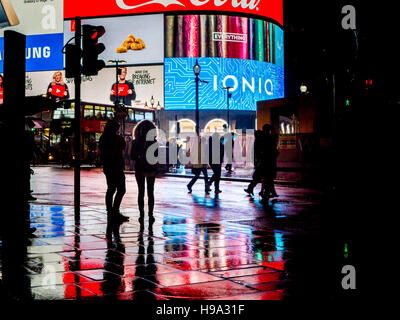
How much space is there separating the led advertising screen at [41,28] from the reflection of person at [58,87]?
1691 mm

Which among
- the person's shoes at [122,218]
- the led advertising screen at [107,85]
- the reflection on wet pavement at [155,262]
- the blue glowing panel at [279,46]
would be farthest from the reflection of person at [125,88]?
the reflection on wet pavement at [155,262]

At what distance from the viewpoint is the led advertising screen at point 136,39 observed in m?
55.7

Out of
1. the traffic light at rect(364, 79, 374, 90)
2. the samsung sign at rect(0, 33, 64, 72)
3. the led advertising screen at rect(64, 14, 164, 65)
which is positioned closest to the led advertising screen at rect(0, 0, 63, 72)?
the samsung sign at rect(0, 33, 64, 72)

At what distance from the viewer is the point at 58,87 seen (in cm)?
5838

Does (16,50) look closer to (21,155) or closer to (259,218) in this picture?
(21,155)

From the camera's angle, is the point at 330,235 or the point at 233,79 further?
the point at 233,79

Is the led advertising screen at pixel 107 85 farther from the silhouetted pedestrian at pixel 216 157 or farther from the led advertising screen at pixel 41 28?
the silhouetted pedestrian at pixel 216 157

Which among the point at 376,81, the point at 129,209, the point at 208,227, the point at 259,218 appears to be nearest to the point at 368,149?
the point at 376,81

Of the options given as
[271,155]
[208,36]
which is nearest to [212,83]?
[208,36]

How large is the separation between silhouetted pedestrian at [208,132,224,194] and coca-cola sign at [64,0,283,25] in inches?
1671

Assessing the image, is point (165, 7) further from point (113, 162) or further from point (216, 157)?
point (113, 162)

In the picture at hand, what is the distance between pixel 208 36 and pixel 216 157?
138 ft

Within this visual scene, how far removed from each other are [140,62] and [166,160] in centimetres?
2768

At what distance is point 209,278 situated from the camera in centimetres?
489
